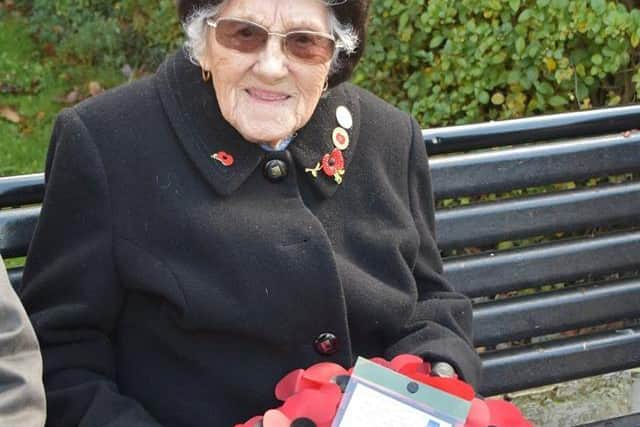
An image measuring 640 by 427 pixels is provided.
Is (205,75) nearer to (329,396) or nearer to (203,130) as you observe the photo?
(203,130)

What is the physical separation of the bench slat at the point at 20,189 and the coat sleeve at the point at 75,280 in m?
0.22

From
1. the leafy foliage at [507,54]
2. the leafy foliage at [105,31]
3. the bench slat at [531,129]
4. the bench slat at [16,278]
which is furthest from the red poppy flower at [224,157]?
the leafy foliage at [105,31]

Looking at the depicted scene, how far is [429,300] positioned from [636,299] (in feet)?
2.90

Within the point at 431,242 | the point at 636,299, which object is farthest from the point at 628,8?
the point at 431,242

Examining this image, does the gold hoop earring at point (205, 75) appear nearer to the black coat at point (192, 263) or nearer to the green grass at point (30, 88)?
the black coat at point (192, 263)

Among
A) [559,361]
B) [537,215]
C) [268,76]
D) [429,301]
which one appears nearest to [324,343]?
[429,301]

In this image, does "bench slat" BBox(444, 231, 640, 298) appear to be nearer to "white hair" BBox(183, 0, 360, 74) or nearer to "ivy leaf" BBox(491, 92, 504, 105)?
"white hair" BBox(183, 0, 360, 74)

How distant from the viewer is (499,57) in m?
4.67

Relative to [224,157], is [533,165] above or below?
below

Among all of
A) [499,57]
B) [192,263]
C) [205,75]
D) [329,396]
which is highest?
[205,75]

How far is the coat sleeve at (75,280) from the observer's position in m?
2.52

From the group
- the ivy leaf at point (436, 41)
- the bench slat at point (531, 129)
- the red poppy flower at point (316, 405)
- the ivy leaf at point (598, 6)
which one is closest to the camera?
the red poppy flower at point (316, 405)

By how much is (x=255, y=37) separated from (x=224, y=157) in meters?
0.28

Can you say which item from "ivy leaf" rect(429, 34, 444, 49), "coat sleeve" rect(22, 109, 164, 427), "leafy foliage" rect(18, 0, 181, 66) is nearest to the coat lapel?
"coat sleeve" rect(22, 109, 164, 427)
